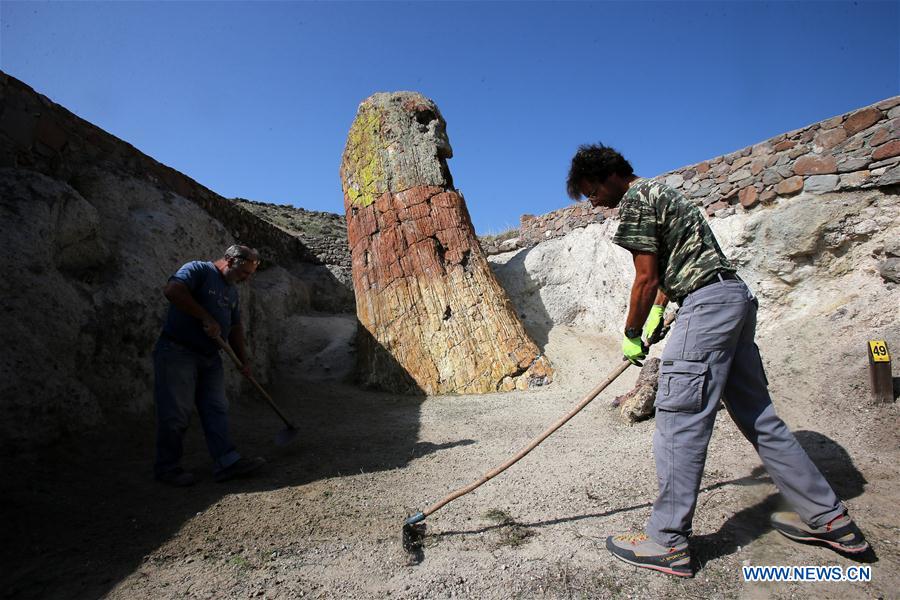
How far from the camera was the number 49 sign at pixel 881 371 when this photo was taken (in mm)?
2990

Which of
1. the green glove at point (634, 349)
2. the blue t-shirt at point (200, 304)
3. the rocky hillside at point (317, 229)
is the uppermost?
the rocky hillside at point (317, 229)

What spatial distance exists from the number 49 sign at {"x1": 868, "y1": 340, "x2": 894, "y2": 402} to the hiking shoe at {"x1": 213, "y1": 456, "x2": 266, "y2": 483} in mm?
3884

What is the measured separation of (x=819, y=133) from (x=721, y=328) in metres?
4.19

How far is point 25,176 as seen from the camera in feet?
12.0

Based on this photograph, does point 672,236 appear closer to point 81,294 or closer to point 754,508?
point 754,508

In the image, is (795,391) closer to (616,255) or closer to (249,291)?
(616,255)

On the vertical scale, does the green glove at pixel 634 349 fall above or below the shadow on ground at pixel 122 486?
above

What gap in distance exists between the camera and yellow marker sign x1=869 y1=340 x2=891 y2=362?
2998 mm

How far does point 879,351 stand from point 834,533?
5.73 feet

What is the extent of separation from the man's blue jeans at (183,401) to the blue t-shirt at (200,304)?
0.06 meters

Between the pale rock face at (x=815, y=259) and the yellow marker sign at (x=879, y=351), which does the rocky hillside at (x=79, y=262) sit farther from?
the pale rock face at (x=815, y=259)

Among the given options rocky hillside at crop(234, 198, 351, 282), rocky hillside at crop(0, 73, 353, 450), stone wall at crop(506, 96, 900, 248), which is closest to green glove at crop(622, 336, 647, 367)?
rocky hillside at crop(0, 73, 353, 450)

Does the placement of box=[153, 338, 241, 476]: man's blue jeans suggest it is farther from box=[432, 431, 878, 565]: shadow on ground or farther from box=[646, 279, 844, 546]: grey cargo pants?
box=[646, 279, 844, 546]: grey cargo pants

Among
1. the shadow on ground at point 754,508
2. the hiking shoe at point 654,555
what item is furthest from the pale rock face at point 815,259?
the hiking shoe at point 654,555
